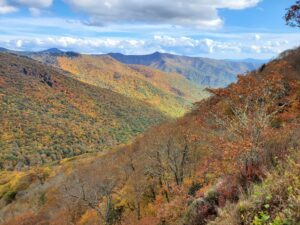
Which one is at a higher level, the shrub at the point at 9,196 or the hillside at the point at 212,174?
the hillside at the point at 212,174

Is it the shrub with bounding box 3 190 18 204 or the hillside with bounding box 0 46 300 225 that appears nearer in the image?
the hillside with bounding box 0 46 300 225

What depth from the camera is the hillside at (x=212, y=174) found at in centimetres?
939

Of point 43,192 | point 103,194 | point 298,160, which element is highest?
point 298,160

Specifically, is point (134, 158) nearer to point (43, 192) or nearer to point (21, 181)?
point (43, 192)

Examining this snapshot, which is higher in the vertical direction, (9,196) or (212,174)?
(212,174)

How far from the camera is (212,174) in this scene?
19453 mm

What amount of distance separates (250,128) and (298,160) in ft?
17.1

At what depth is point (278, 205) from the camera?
320 inches

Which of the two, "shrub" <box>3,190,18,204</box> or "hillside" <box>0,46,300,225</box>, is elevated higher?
"hillside" <box>0,46,300,225</box>

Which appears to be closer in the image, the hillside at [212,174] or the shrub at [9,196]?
the hillside at [212,174]

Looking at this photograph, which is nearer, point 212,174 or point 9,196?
point 212,174

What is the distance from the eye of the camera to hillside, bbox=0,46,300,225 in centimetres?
939

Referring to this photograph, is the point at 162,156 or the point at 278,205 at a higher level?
the point at 278,205

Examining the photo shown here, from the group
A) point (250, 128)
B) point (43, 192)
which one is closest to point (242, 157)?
point (250, 128)
